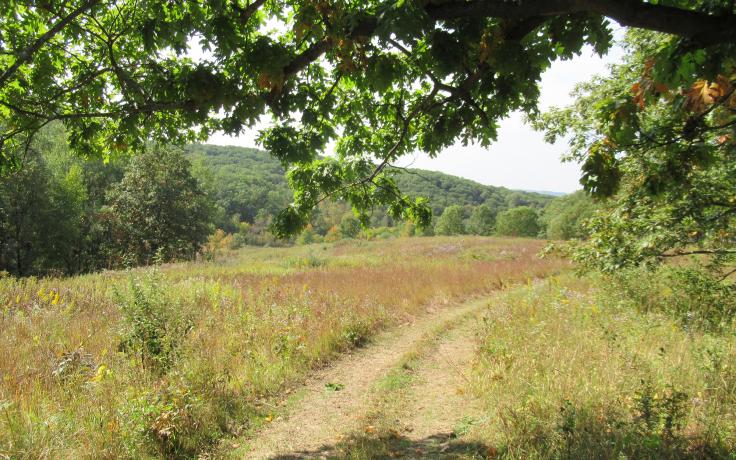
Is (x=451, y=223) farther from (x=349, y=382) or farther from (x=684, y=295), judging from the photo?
(x=349, y=382)

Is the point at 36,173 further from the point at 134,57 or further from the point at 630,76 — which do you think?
the point at 630,76

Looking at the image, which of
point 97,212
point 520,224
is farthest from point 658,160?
point 520,224

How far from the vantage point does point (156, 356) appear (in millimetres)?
5605

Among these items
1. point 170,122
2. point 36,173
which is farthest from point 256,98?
point 36,173

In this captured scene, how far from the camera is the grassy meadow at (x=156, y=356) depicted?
3.92 metres

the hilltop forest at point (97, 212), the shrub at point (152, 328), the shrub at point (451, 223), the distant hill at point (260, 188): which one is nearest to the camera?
the shrub at point (152, 328)

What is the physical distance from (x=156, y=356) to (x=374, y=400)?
300 centimetres

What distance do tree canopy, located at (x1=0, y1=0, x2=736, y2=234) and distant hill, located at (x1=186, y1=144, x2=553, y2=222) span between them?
166 feet

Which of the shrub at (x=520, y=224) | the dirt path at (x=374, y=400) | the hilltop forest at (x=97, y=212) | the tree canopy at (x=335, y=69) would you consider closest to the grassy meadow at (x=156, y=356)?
the dirt path at (x=374, y=400)

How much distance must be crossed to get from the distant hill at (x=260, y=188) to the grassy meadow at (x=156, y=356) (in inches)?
1883

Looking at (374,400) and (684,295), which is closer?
(374,400)

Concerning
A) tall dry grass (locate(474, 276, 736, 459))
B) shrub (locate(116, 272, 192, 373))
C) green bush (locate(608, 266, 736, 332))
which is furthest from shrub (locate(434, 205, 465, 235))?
shrub (locate(116, 272, 192, 373))

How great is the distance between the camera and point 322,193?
5535mm

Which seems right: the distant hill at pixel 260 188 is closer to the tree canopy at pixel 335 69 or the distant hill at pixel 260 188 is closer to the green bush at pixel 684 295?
the tree canopy at pixel 335 69
